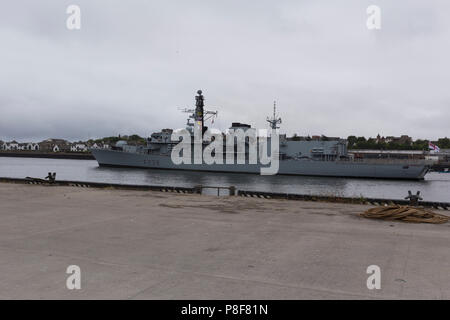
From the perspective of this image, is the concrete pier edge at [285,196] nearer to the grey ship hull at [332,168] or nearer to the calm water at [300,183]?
the calm water at [300,183]

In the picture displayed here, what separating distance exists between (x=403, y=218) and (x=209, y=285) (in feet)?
24.5

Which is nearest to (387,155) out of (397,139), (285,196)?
(285,196)

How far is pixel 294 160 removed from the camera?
2058 inches

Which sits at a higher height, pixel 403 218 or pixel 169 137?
pixel 169 137

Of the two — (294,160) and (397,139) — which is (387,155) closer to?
(294,160)

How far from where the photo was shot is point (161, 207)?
1168cm

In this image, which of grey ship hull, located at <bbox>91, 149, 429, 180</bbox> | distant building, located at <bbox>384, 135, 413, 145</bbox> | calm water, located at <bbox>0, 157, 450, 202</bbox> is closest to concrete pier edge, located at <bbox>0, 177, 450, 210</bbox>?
calm water, located at <bbox>0, 157, 450, 202</bbox>

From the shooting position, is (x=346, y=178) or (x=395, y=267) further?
(x=346, y=178)

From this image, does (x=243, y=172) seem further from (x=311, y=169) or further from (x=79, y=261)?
(x=79, y=261)

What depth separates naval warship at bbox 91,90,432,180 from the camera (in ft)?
164

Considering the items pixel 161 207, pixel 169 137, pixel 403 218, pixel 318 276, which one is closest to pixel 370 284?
pixel 318 276

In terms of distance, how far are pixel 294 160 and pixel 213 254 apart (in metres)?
47.6
